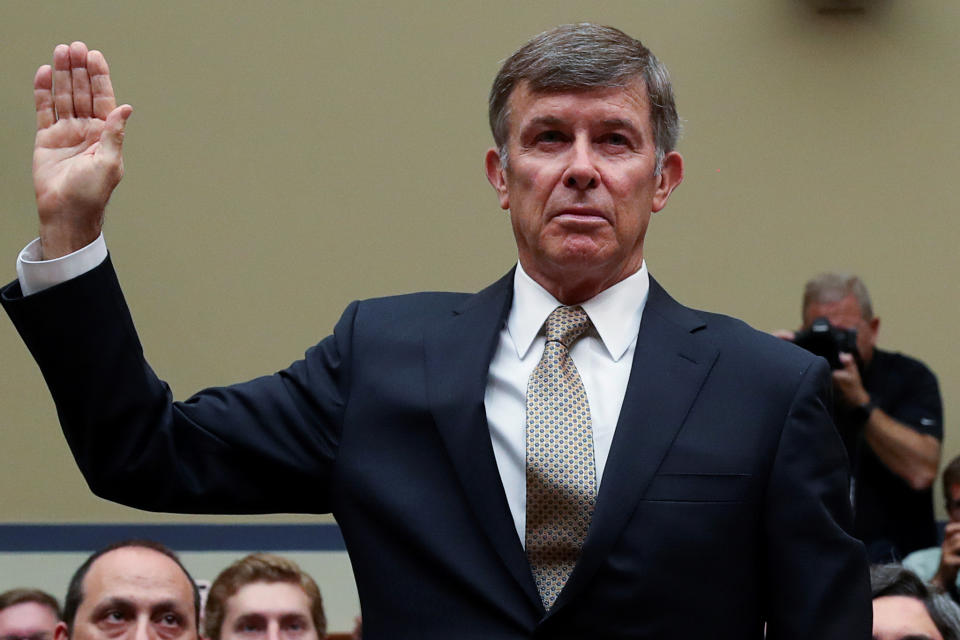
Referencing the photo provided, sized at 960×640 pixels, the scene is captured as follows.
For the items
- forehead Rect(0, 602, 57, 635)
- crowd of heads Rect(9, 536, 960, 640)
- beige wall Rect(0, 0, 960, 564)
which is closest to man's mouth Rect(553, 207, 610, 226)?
crowd of heads Rect(9, 536, 960, 640)

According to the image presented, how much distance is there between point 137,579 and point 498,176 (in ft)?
5.93

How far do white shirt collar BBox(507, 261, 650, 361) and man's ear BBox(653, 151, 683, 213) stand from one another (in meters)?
0.13

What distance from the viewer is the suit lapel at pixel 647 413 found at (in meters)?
1.93

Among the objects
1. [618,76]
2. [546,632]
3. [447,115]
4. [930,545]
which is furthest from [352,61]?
[546,632]

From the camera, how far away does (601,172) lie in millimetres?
2113

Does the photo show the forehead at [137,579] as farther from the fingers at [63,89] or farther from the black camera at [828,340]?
the fingers at [63,89]

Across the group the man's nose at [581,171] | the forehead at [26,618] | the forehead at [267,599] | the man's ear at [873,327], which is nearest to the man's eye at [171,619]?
the forehead at [267,599]

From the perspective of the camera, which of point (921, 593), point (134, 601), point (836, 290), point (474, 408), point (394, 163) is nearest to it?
point (474, 408)

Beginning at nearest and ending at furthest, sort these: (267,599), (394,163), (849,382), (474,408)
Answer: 1. (474,408)
2. (267,599)
3. (849,382)
4. (394,163)

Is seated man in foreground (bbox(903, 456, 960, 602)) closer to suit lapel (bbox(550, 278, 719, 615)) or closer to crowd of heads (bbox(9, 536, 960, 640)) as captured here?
crowd of heads (bbox(9, 536, 960, 640))

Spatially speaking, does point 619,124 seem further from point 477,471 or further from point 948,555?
point 948,555

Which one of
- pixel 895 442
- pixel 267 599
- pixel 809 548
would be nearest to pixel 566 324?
pixel 809 548

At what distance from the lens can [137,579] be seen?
3672 millimetres

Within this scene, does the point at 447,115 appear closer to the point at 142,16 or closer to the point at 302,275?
the point at 302,275
